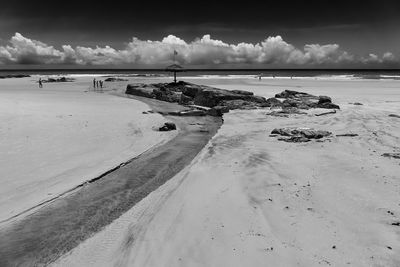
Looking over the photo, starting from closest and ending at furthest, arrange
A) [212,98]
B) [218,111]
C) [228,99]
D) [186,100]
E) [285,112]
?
1. [285,112]
2. [218,111]
3. [228,99]
4. [212,98]
5. [186,100]

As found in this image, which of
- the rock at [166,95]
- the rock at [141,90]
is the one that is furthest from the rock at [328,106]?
the rock at [141,90]

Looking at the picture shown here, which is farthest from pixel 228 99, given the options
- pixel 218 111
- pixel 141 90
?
pixel 141 90

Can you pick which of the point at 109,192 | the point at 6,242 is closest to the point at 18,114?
the point at 109,192

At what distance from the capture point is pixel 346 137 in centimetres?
1290

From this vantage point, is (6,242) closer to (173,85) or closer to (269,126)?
(269,126)

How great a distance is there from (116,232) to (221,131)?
9.46m

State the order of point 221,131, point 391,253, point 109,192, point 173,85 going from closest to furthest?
point 391,253, point 109,192, point 221,131, point 173,85

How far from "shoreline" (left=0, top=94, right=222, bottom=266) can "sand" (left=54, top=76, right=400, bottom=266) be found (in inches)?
13.3

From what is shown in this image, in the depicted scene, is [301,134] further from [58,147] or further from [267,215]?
[58,147]

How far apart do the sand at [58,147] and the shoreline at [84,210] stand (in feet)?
1.32

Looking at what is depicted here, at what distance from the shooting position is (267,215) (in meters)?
6.70

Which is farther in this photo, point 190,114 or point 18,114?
point 190,114

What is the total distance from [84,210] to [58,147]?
5.18 m

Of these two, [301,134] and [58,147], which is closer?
[58,147]
